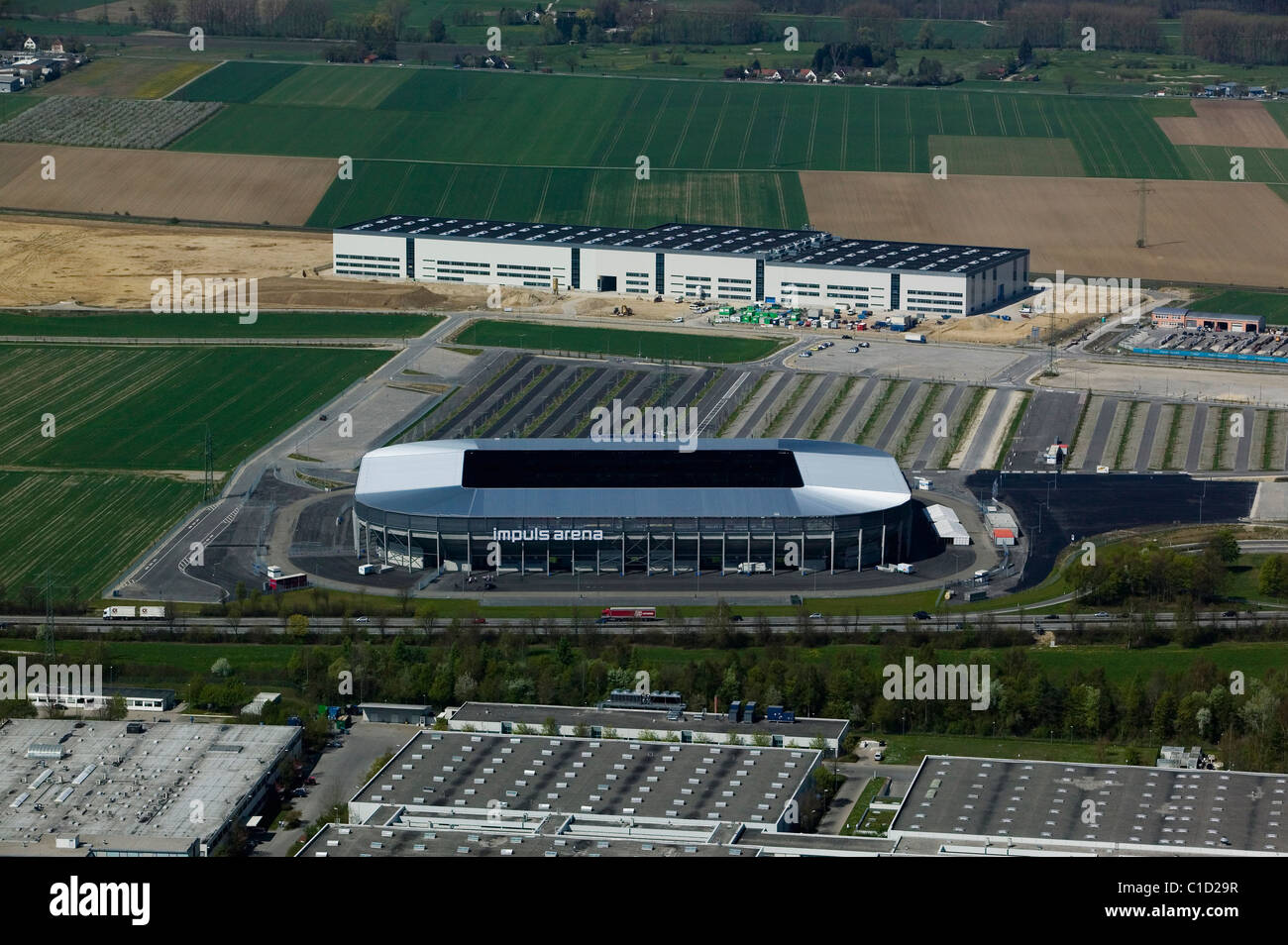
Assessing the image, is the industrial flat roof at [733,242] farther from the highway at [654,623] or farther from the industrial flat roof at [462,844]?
the industrial flat roof at [462,844]

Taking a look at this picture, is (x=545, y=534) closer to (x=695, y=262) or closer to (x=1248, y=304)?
(x=695, y=262)

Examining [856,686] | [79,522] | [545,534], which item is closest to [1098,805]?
[856,686]

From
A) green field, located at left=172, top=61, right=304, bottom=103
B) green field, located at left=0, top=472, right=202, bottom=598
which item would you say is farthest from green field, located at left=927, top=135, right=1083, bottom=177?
green field, located at left=0, top=472, right=202, bottom=598

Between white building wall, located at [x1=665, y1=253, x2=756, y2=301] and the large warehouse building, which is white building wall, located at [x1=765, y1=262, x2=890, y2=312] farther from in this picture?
white building wall, located at [x1=665, y1=253, x2=756, y2=301]

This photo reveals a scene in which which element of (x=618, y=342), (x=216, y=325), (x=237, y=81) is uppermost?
(x=237, y=81)


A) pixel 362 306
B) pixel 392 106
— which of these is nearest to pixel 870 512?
pixel 362 306

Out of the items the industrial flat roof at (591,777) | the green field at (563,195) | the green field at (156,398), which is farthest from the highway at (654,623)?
the green field at (563,195)

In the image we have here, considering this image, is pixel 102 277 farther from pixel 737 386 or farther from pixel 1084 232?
pixel 1084 232
